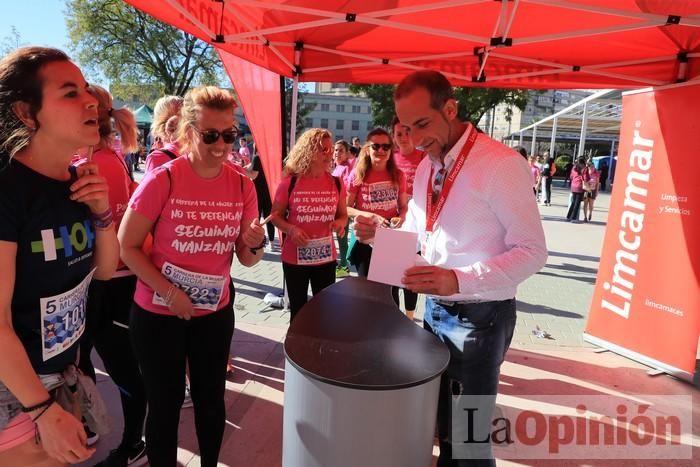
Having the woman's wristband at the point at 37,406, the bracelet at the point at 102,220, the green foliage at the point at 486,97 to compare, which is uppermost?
the green foliage at the point at 486,97

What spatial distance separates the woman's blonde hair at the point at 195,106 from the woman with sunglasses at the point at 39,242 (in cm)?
60

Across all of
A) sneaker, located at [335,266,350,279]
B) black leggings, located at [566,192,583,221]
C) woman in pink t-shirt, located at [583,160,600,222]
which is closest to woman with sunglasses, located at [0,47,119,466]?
sneaker, located at [335,266,350,279]

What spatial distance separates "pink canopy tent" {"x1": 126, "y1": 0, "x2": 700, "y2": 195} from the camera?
10.6 ft

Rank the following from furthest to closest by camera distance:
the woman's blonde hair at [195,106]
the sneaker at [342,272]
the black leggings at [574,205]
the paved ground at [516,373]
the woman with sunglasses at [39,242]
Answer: the black leggings at [574,205]
the sneaker at [342,272]
the paved ground at [516,373]
the woman's blonde hair at [195,106]
the woman with sunglasses at [39,242]

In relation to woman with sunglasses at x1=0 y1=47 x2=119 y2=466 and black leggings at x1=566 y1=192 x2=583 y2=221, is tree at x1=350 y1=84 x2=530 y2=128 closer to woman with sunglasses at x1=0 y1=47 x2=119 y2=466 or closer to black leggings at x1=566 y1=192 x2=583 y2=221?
black leggings at x1=566 y1=192 x2=583 y2=221

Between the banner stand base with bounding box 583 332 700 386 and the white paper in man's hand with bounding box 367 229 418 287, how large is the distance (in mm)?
3453

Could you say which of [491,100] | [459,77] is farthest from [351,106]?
[459,77]

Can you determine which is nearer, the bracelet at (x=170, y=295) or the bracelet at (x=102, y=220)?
the bracelet at (x=102, y=220)

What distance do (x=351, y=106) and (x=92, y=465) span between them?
8648cm

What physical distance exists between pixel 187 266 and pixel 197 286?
10cm

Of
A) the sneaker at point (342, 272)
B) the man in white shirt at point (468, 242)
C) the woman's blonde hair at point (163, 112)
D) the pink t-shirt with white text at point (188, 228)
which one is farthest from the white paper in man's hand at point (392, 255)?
the sneaker at point (342, 272)

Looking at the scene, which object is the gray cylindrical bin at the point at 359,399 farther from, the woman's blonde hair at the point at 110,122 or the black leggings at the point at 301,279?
the black leggings at the point at 301,279

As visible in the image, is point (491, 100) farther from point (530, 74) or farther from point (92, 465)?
point (92, 465)

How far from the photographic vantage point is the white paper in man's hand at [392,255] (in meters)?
1.79
